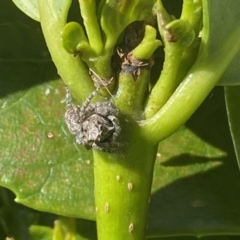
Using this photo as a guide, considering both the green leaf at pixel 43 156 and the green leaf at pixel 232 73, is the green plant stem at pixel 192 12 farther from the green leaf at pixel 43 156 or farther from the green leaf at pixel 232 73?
the green leaf at pixel 43 156

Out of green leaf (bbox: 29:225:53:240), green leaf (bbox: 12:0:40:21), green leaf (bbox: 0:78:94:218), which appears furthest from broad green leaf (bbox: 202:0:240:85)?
green leaf (bbox: 29:225:53:240)

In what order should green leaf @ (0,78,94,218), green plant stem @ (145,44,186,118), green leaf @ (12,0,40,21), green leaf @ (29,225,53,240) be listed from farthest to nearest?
1. green leaf @ (29,225,53,240)
2. green leaf @ (0,78,94,218)
3. green leaf @ (12,0,40,21)
4. green plant stem @ (145,44,186,118)

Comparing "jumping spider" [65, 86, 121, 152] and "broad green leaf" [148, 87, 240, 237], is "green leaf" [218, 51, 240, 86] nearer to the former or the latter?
"jumping spider" [65, 86, 121, 152]

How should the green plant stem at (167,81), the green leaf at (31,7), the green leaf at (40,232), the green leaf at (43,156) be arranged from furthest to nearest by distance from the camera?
the green leaf at (40,232) → the green leaf at (43,156) → the green leaf at (31,7) → the green plant stem at (167,81)

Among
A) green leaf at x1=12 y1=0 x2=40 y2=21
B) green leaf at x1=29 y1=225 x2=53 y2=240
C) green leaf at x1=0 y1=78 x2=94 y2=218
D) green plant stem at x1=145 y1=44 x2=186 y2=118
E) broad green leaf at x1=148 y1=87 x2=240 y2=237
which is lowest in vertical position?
green leaf at x1=29 y1=225 x2=53 y2=240

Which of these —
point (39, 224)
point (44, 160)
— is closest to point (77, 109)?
point (44, 160)

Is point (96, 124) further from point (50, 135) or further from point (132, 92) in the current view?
point (50, 135)

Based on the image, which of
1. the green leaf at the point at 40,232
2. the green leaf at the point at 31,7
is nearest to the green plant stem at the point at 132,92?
the green leaf at the point at 31,7
